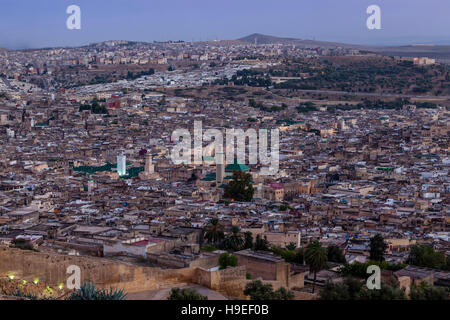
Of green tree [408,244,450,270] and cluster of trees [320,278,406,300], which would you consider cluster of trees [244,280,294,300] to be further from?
green tree [408,244,450,270]

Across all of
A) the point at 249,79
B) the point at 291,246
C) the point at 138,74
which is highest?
the point at 138,74

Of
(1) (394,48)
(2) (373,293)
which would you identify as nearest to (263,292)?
(2) (373,293)

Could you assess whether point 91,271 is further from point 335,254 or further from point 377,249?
point 377,249

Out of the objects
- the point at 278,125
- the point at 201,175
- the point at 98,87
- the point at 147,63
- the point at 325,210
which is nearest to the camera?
the point at 325,210

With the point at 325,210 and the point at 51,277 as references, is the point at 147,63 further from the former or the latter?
the point at 51,277
